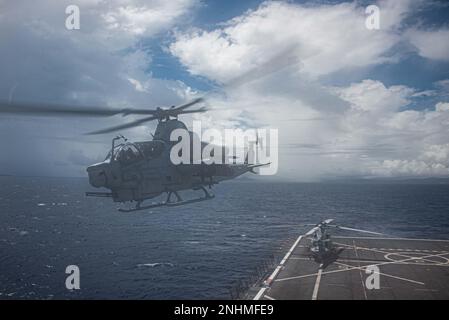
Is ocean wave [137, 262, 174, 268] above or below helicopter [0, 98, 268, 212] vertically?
below

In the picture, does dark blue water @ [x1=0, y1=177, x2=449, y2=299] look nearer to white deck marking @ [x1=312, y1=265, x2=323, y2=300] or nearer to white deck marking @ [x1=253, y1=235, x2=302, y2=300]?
white deck marking @ [x1=253, y1=235, x2=302, y2=300]

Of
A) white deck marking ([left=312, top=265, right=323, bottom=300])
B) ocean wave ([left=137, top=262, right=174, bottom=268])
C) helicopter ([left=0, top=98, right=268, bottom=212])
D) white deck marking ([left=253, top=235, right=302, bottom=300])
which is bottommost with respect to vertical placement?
ocean wave ([left=137, top=262, right=174, bottom=268])

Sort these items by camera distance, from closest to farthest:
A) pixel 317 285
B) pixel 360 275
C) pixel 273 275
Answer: pixel 317 285 → pixel 360 275 → pixel 273 275

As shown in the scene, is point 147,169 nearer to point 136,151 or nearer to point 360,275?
point 136,151

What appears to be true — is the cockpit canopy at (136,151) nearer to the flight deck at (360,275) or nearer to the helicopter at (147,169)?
the helicopter at (147,169)

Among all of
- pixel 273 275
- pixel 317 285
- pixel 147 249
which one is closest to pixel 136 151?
pixel 317 285

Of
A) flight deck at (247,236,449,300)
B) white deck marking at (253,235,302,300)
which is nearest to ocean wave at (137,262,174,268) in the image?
white deck marking at (253,235,302,300)

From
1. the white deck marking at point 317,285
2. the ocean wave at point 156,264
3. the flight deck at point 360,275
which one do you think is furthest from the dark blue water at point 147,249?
the white deck marking at point 317,285

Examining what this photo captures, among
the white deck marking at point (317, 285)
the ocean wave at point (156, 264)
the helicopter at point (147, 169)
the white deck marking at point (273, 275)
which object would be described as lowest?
the ocean wave at point (156, 264)
